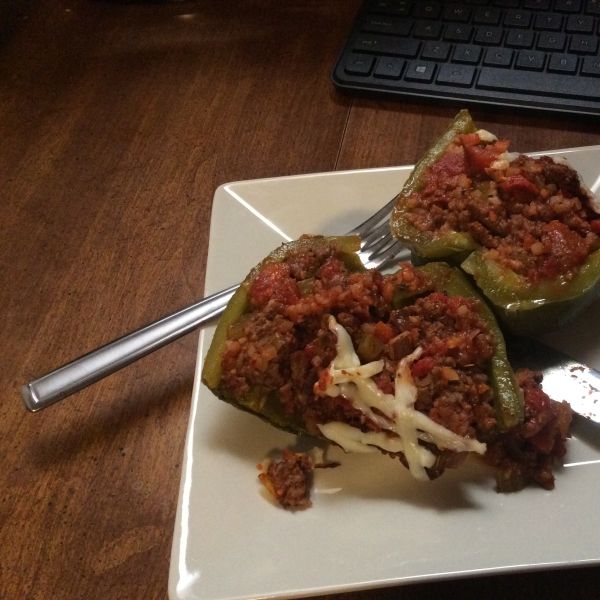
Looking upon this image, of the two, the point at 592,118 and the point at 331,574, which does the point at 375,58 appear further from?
the point at 331,574

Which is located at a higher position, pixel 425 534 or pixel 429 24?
pixel 429 24

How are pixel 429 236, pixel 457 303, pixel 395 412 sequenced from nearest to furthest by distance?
pixel 395 412, pixel 457 303, pixel 429 236

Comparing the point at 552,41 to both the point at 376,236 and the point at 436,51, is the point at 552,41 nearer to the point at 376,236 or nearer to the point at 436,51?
the point at 436,51

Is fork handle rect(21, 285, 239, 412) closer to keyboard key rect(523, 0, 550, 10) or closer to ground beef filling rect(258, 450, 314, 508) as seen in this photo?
ground beef filling rect(258, 450, 314, 508)

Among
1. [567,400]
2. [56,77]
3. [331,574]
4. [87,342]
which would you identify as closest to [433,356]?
[567,400]

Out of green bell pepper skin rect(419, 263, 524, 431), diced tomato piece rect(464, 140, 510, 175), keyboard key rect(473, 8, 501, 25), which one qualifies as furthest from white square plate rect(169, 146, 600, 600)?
keyboard key rect(473, 8, 501, 25)

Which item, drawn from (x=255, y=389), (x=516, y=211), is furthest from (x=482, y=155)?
(x=255, y=389)

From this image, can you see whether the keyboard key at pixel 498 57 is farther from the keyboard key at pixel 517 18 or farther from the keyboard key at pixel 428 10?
the keyboard key at pixel 428 10
